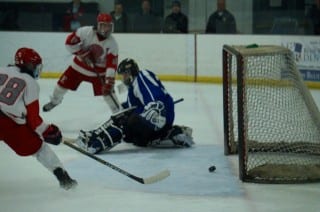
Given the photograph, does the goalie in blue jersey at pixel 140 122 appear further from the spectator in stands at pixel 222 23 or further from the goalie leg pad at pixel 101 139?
the spectator in stands at pixel 222 23

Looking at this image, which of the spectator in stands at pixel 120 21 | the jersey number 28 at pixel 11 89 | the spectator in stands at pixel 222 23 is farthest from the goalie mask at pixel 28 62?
the spectator in stands at pixel 120 21

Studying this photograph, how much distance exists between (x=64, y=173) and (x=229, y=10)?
711 cm

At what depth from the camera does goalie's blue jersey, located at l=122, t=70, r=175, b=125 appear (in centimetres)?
496

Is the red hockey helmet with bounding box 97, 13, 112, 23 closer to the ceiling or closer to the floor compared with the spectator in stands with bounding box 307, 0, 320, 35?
closer to the ceiling

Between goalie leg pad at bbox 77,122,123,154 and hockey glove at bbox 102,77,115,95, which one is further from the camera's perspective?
hockey glove at bbox 102,77,115,95

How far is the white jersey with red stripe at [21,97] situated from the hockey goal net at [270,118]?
1162mm

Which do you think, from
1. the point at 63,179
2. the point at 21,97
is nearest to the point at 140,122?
the point at 63,179

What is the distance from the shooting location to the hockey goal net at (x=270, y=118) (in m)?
4.12

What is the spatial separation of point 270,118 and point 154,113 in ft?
2.66

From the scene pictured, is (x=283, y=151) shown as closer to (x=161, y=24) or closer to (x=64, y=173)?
(x=64, y=173)

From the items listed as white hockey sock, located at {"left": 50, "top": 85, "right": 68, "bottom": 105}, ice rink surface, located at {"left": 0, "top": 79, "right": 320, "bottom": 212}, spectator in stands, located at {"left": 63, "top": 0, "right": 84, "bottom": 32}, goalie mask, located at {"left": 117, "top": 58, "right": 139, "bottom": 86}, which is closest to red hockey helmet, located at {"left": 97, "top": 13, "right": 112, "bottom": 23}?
white hockey sock, located at {"left": 50, "top": 85, "right": 68, "bottom": 105}

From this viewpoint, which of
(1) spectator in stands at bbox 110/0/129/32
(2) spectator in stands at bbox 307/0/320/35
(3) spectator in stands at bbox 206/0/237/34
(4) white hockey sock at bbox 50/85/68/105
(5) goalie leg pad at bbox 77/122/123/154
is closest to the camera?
(5) goalie leg pad at bbox 77/122/123/154

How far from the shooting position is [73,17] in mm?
11094

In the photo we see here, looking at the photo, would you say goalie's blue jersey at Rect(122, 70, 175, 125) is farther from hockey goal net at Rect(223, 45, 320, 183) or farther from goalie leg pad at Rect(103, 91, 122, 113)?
goalie leg pad at Rect(103, 91, 122, 113)
